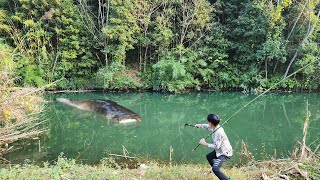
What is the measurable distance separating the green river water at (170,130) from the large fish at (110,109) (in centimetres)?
32

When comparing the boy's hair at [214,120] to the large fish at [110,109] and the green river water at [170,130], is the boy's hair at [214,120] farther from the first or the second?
the large fish at [110,109]

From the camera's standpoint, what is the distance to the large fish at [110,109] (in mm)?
11664

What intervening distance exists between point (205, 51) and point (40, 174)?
16.0 m

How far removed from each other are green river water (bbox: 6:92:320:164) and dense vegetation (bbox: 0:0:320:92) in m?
2.16

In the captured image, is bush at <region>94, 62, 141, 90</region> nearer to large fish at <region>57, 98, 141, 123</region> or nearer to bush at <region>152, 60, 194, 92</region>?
bush at <region>152, 60, 194, 92</region>

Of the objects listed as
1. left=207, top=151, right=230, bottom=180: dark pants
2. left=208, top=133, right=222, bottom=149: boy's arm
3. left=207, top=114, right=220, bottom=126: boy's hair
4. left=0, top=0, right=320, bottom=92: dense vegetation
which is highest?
left=0, top=0, right=320, bottom=92: dense vegetation

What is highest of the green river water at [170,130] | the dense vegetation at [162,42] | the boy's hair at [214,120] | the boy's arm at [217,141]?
the dense vegetation at [162,42]

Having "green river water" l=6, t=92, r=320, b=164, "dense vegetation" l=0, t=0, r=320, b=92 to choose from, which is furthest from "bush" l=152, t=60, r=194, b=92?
"green river water" l=6, t=92, r=320, b=164

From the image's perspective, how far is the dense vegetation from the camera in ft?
58.8

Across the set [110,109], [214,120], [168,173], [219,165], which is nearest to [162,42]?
[110,109]

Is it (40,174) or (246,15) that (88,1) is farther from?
(40,174)

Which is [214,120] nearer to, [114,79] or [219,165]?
[219,165]

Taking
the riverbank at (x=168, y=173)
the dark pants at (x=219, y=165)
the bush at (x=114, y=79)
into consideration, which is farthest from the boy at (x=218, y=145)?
the bush at (x=114, y=79)

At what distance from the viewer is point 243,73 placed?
1922 cm
